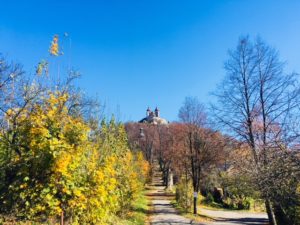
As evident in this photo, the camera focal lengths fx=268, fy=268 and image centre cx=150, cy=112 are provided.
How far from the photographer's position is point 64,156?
5.95 m

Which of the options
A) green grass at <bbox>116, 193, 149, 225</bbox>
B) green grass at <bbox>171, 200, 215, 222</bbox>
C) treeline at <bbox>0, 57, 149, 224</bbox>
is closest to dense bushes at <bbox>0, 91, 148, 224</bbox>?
treeline at <bbox>0, 57, 149, 224</bbox>

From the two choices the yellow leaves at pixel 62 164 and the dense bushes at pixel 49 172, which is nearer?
the yellow leaves at pixel 62 164

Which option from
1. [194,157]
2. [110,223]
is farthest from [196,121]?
[110,223]

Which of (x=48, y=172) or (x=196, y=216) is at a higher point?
(x=48, y=172)

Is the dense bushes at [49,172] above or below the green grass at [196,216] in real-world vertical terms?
above

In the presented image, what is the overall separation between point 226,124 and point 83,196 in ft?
34.0

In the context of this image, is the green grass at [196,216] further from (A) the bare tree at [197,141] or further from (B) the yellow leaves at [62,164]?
(B) the yellow leaves at [62,164]

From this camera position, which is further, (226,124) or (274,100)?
(226,124)

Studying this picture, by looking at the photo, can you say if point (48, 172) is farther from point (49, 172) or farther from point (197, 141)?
point (197, 141)

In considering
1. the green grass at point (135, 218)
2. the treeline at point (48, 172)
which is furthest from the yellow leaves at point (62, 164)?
the green grass at point (135, 218)

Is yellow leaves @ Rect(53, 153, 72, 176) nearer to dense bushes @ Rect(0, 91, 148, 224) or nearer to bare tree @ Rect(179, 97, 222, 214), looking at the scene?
dense bushes @ Rect(0, 91, 148, 224)

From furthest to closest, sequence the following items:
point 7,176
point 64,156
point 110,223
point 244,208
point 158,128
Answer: point 158,128 → point 244,208 → point 110,223 → point 7,176 → point 64,156

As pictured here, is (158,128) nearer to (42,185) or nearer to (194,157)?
(194,157)

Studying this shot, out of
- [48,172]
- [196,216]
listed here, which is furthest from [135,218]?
[48,172]
